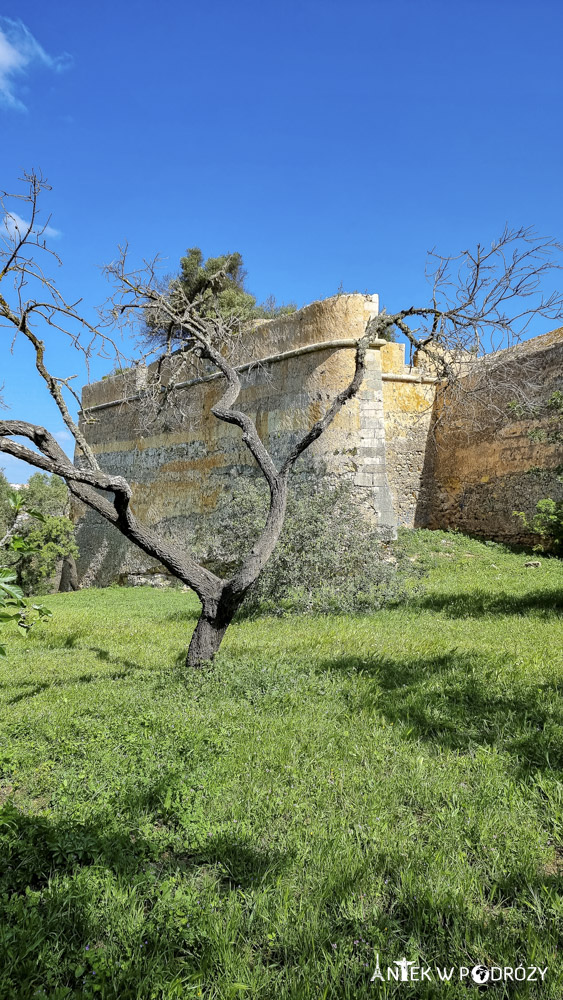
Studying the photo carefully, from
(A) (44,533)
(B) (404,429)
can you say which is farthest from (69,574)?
(B) (404,429)

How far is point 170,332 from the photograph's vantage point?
21.8ft

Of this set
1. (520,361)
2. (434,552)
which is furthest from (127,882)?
(520,361)

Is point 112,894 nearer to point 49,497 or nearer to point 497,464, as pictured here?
point 497,464

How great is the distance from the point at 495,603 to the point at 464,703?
10.9ft

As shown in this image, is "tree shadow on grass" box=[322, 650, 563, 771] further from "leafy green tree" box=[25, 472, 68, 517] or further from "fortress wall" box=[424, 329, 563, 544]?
"leafy green tree" box=[25, 472, 68, 517]

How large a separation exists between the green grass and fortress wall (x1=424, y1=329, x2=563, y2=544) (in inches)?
252

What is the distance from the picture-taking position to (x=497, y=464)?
11.2 meters

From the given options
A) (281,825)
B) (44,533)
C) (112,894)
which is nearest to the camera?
(112,894)

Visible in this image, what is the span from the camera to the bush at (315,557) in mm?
→ 7383

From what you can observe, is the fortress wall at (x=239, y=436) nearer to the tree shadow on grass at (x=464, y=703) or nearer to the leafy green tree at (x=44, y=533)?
the leafy green tree at (x=44, y=533)

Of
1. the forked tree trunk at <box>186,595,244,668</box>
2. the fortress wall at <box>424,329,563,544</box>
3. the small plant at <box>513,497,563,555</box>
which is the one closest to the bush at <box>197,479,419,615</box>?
the small plant at <box>513,497,563,555</box>

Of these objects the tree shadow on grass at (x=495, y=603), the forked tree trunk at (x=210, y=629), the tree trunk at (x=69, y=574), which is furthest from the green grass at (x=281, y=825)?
the tree trunk at (x=69, y=574)

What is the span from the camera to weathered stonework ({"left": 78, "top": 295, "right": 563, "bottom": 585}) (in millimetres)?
10398

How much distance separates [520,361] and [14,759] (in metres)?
10.3
